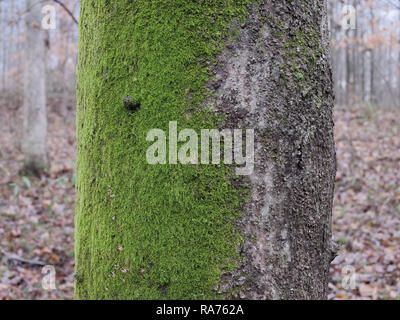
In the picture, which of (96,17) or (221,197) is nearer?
(221,197)

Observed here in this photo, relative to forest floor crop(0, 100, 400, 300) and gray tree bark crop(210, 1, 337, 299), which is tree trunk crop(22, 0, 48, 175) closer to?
forest floor crop(0, 100, 400, 300)

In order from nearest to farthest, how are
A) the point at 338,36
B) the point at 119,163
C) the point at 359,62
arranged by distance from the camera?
the point at 119,163 → the point at 338,36 → the point at 359,62

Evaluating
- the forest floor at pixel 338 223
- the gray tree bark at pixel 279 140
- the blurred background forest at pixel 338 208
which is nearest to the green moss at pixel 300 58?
the gray tree bark at pixel 279 140

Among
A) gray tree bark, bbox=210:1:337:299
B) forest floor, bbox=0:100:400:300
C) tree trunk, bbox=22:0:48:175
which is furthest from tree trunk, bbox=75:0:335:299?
tree trunk, bbox=22:0:48:175

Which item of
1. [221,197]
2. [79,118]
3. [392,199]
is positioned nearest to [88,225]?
[79,118]

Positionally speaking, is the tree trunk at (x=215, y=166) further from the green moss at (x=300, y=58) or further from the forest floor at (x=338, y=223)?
the forest floor at (x=338, y=223)

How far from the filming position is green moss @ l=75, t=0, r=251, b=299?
1.08m

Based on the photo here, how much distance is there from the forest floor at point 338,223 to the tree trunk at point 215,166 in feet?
12.0

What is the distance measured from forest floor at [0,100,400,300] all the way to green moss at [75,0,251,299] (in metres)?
3.81

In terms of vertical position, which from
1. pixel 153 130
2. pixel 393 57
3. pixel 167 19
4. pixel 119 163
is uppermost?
pixel 393 57

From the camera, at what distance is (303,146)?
1.17 meters

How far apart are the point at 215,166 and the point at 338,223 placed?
5.78 m

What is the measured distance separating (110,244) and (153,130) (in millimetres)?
442

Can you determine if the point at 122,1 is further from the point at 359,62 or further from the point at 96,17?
the point at 359,62
